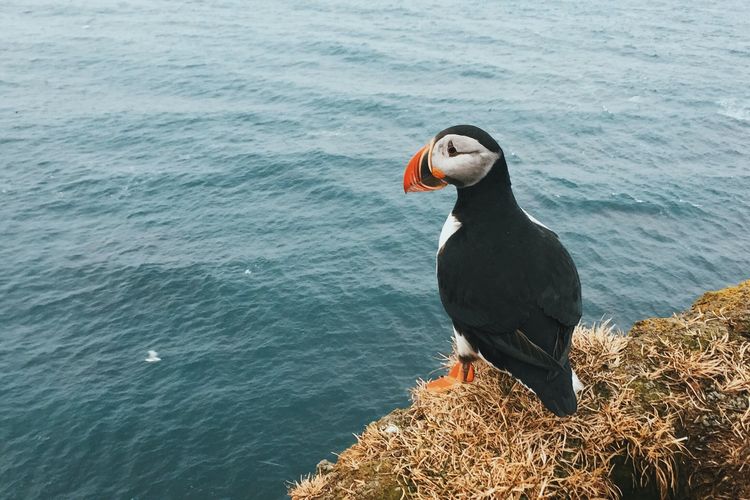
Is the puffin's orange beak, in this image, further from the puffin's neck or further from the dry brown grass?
the dry brown grass

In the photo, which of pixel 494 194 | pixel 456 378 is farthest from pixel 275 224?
pixel 494 194

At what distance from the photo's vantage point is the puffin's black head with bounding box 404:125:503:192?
6180 mm

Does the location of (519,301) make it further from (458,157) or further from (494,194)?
(458,157)

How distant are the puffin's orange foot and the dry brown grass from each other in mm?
318

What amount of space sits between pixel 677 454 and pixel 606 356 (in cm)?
112

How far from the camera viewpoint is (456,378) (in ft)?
22.5

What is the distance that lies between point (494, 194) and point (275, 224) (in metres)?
35.4

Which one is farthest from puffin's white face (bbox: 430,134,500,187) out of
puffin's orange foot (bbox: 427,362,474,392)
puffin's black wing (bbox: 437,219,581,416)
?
puffin's orange foot (bbox: 427,362,474,392)

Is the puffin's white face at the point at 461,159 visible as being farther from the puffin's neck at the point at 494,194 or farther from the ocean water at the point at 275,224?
the ocean water at the point at 275,224

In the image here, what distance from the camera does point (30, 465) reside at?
2408cm

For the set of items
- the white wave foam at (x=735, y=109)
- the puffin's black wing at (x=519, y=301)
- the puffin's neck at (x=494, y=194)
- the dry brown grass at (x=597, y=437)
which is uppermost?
the puffin's neck at (x=494, y=194)

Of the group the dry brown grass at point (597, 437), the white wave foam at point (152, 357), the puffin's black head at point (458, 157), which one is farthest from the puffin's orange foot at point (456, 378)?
the white wave foam at point (152, 357)

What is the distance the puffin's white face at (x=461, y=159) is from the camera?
620 centimetres

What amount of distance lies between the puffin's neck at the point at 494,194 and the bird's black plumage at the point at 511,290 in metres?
0.01
